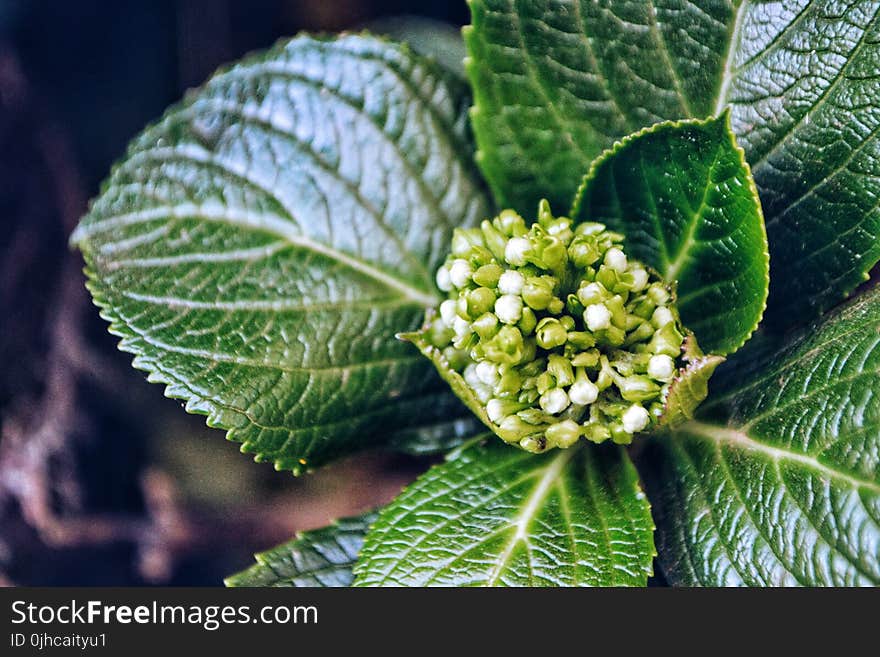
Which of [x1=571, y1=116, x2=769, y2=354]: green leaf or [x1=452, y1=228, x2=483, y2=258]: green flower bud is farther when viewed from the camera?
[x1=452, y1=228, x2=483, y2=258]: green flower bud

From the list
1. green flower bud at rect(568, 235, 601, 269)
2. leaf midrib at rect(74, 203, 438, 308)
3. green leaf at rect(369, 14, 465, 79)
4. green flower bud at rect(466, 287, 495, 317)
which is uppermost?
green leaf at rect(369, 14, 465, 79)

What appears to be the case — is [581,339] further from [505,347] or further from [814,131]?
[814,131]

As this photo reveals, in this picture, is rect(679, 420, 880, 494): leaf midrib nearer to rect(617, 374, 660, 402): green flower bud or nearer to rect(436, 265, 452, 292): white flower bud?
rect(617, 374, 660, 402): green flower bud

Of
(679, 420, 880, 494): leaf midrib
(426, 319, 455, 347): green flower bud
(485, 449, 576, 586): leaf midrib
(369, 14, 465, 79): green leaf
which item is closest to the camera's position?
(679, 420, 880, 494): leaf midrib

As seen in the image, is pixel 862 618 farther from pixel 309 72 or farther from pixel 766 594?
pixel 309 72

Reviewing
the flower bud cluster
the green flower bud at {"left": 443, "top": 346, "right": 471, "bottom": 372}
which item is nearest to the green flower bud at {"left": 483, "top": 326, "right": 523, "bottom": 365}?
the flower bud cluster

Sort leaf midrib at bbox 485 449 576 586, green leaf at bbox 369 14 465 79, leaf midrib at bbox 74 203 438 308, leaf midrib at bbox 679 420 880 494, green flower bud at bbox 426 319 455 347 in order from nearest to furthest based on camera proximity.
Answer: leaf midrib at bbox 679 420 880 494 < leaf midrib at bbox 485 449 576 586 < green flower bud at bbox 426 319 455 347 < leaf midrib at bbox 74 203 438 308 < green leaf at bbox 369 14 465 79

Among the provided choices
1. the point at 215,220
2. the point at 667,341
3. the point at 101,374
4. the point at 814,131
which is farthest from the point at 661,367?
the point at 101,374
